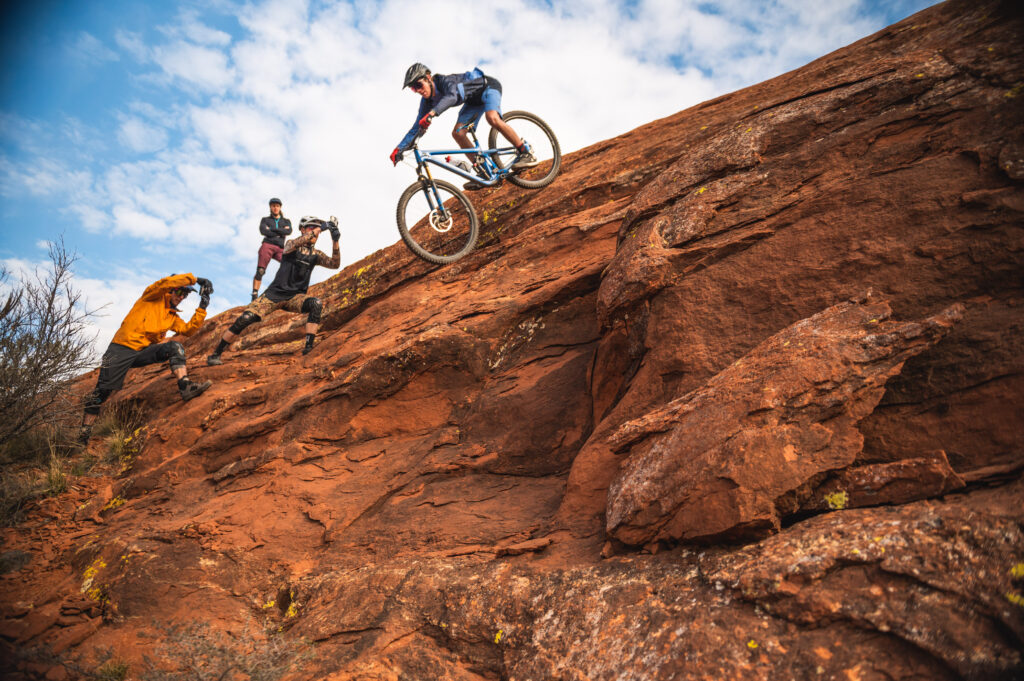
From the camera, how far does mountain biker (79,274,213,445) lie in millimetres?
8648

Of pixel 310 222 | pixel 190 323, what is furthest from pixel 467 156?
pixel 190 323

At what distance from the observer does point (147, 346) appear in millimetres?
8953

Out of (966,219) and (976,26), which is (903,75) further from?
(966,219)

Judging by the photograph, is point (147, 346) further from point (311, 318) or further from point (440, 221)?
point (440, 221)

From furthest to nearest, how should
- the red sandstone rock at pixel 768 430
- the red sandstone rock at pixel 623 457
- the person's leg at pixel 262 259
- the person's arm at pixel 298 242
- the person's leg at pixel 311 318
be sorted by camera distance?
the person's leg at pixel 262 259
the person's arm at pixel 298 242
the person's leg at pixel 311 318
the red sandstone rock at pixel 768 430
the red sandstone rock at pixel 623 457

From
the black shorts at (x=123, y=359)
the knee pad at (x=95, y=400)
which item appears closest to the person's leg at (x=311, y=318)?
the black shorts at (x=123, y=359)

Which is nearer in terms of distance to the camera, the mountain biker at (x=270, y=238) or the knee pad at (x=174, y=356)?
the knee pad at (x=174, y=356)

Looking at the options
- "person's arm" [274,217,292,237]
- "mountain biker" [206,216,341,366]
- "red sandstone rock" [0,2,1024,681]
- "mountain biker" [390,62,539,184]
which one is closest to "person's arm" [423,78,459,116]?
"mountain biker" [390,62,539,184]

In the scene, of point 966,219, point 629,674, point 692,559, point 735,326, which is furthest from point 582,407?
point 966,219

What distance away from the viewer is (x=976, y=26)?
5.28 metres

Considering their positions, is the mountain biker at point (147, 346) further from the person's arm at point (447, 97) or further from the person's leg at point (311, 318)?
the person's arm at point (447, 97)

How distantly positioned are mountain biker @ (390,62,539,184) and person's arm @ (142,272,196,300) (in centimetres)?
414

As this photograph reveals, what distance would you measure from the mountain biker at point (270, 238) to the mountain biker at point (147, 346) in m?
4.13

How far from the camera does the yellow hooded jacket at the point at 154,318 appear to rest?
8.79 metres
